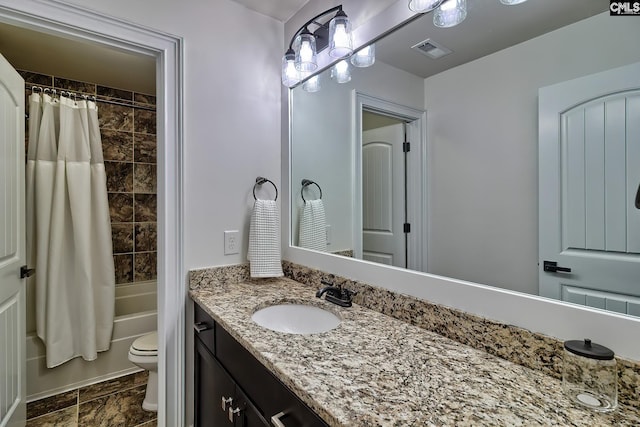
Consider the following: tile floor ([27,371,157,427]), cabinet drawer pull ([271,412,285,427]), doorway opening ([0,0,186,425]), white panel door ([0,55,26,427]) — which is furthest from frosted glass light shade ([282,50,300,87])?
tile floor ([27,371,157,427])

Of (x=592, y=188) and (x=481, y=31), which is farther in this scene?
(x=481, y=31)

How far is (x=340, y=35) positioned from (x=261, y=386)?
1.31 m

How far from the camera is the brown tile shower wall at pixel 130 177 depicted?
262 cm

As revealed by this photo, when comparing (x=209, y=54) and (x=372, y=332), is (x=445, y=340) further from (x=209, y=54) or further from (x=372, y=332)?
(x=209, y=54)

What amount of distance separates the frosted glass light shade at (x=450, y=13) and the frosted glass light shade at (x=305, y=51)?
1.91 ft

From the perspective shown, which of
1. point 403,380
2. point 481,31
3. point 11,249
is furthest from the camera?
point 11,249

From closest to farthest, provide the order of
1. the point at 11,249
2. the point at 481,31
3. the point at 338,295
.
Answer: the point at 481,31 < the point at 338,295 < the point at 11,249

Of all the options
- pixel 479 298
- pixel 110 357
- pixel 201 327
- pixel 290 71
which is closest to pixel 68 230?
pixel 110 357

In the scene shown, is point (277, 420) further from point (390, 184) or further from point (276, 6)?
point (276, 6)

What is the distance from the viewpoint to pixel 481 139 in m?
0.97

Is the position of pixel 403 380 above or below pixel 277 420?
above


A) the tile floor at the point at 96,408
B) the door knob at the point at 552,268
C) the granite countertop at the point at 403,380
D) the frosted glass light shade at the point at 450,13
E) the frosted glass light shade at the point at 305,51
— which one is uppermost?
the frosted glass light shade at the point at 305,51

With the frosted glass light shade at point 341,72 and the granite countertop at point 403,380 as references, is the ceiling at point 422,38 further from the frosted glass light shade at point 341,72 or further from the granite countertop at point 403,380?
the granite countertop at point 403,380

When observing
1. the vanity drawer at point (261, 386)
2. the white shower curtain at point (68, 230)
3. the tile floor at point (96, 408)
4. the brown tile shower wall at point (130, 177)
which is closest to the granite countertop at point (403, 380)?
the vanity drawer at point (261, 386)
